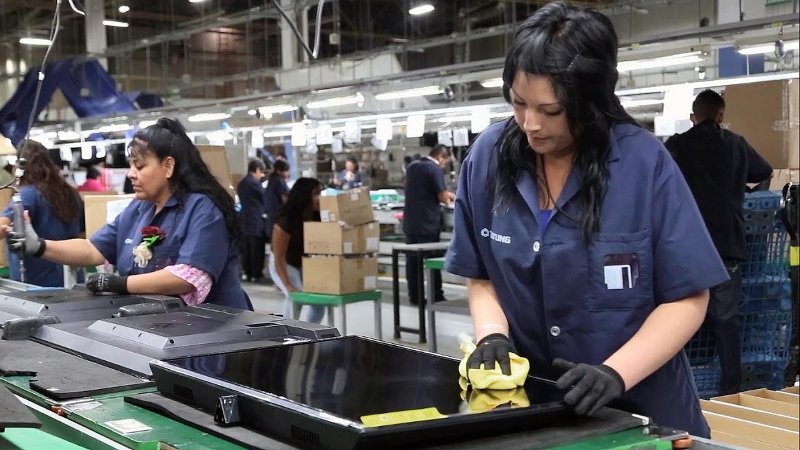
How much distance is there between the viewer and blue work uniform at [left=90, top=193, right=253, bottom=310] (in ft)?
8.70

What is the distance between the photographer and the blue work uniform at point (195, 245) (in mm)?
2652

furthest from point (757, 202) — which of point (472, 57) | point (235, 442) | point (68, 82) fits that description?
point (472, 57)

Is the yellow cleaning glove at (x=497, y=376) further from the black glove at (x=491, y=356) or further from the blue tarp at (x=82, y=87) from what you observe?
the blue tarp at (x=82, y=87)

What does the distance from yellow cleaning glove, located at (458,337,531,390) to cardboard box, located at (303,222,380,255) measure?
5140 mm

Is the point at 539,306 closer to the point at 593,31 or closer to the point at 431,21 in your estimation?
the point at 593,31

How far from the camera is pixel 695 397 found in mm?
1615

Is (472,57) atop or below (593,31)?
atop

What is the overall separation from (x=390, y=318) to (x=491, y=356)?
22.3 feet

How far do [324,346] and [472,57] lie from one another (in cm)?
905

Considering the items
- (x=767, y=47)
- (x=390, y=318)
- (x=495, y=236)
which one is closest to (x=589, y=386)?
(x=495, y=236)

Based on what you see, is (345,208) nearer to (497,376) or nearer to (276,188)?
(276,188)

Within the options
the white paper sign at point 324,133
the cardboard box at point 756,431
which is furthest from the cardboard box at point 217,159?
the white paper sign at point 324,133

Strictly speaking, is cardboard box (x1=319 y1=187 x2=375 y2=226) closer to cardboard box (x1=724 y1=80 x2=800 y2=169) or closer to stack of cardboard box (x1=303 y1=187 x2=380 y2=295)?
stack of cardboard box (x1=303 y1=187 x2=380 y2=295)

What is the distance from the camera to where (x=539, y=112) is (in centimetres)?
147
